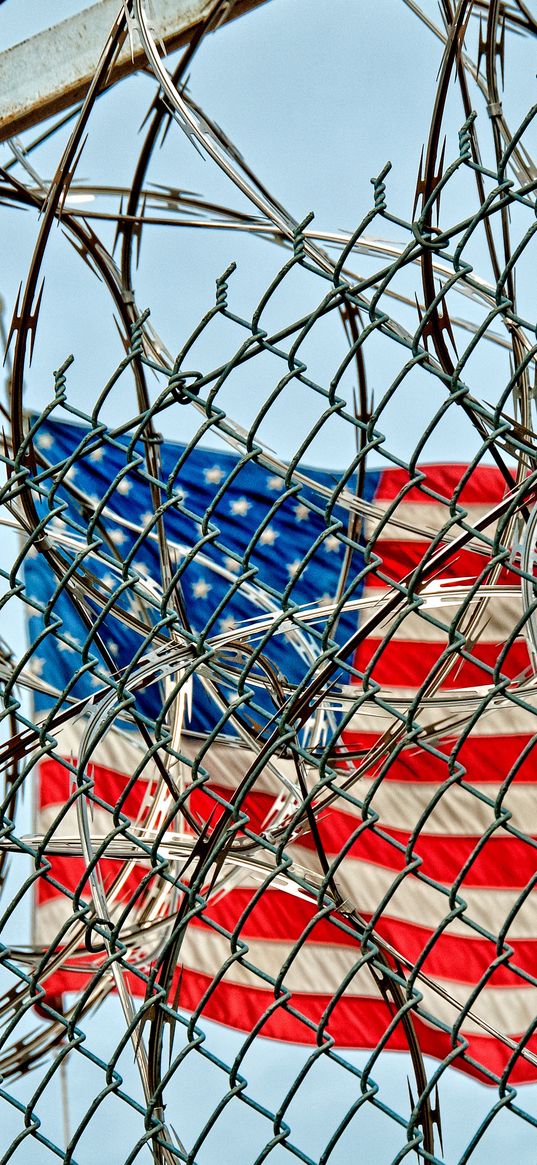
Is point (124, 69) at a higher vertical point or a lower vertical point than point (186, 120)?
higher

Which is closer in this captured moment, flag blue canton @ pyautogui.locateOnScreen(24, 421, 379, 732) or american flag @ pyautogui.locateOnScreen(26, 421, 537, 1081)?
american flag @ pyautogui.locateOnScreen(26, 421, 537, 1081)

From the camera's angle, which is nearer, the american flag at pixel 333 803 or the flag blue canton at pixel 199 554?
the american flag at pixel 333 803

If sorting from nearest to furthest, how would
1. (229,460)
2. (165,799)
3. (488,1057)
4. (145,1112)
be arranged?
(145,1112) → (165,799) → (488,1057) → (229,460)

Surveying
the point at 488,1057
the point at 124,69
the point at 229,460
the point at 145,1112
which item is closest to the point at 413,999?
the point at 145,1112

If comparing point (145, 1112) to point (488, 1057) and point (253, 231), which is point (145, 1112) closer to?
point (253, 231)

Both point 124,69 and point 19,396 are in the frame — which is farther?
point 124,69

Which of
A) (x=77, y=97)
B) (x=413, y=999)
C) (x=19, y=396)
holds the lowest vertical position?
(x=413, y=999)

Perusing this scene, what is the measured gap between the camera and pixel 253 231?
7.62m

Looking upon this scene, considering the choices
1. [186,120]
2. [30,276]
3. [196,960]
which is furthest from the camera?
[196,960]

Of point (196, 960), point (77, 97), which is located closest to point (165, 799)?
point (196, 960)

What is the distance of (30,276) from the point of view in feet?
17.0

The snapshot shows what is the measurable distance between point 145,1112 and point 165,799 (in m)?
4.69

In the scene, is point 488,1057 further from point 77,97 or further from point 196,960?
point 77,97

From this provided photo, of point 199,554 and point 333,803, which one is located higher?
point 199,554
